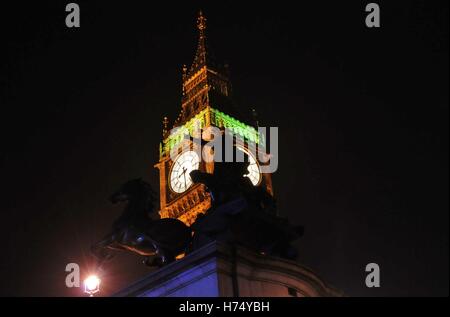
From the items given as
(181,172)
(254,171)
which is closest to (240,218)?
(254,171)

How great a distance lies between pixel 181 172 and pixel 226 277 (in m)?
53.5

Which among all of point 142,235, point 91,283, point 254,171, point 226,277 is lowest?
point 226,277

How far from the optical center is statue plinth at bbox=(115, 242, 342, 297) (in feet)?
30.3

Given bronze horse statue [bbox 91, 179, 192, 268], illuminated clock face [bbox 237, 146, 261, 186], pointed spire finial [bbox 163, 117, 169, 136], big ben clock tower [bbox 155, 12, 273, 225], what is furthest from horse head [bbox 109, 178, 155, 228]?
pointed spire finial [bbox 163, 117, 169, 136]

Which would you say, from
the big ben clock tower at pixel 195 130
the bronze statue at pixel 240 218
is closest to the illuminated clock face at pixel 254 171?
the big ben clock tower at pixel 195 130

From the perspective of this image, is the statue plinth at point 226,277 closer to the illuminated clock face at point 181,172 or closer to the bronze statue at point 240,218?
the bronze statue at point 240,218

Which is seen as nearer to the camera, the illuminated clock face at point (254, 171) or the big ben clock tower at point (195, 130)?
the illuminated clock face at point (254, 171)

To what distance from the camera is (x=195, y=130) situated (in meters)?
64.8

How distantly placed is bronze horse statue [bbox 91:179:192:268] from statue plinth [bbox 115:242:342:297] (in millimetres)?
1026

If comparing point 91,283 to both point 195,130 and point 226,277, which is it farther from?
point 195,130

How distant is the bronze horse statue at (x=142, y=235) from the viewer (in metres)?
10.8
